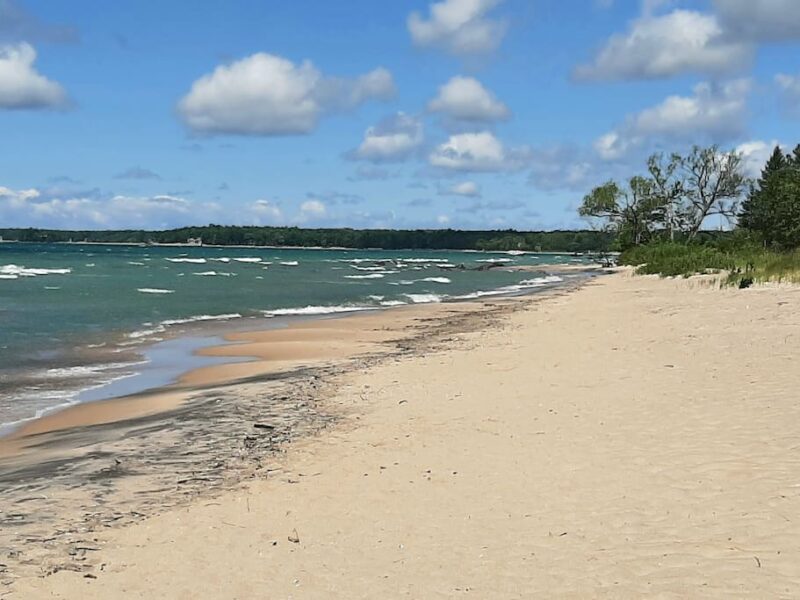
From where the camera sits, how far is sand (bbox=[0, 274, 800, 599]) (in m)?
5.34

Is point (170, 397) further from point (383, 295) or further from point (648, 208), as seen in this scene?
point (648, 208)

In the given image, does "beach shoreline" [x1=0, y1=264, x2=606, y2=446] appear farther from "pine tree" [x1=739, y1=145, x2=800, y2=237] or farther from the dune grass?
"pine tree" [x1=739, y1=145, x2=800, y2=237]

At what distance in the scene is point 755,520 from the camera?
5832mm

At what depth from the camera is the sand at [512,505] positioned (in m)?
5.34

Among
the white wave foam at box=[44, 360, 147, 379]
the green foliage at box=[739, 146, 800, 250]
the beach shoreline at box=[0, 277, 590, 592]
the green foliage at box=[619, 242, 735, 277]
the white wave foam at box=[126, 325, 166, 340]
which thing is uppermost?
the green foliage at box=[739, 146, 800, 250]

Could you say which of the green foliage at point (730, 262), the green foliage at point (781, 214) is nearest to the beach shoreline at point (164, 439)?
the green foliage at point (730, 262)

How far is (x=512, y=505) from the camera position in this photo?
6.72m

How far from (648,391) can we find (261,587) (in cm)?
691

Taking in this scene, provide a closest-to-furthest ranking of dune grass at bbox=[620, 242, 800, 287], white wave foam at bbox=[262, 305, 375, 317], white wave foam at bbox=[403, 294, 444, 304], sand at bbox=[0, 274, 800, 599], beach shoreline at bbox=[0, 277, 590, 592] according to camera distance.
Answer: sand at bbox=[0, 274, 800, 599] < beach shoreline at bbox=[0, 277, 590, 592] < dune grass at bbox=[620, 242, 800, 287] < white wave foam at bbox=[262, 305, 375, 317] < white wave foam at bbox=[403, 294, 444, 304]

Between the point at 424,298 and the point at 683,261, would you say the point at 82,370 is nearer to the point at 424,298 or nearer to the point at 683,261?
the point at 424,298

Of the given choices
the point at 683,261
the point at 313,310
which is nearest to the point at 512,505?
the point at 313,310

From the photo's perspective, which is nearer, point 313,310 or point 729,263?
point 313,310

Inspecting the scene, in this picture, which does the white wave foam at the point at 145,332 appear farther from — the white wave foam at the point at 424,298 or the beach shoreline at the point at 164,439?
the white wave foam at the point at 424,298

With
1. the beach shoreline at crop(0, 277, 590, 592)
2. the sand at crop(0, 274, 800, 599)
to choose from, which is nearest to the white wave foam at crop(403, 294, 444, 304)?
Result: the beach shoreline at crop(0, 277, 590, 592)
